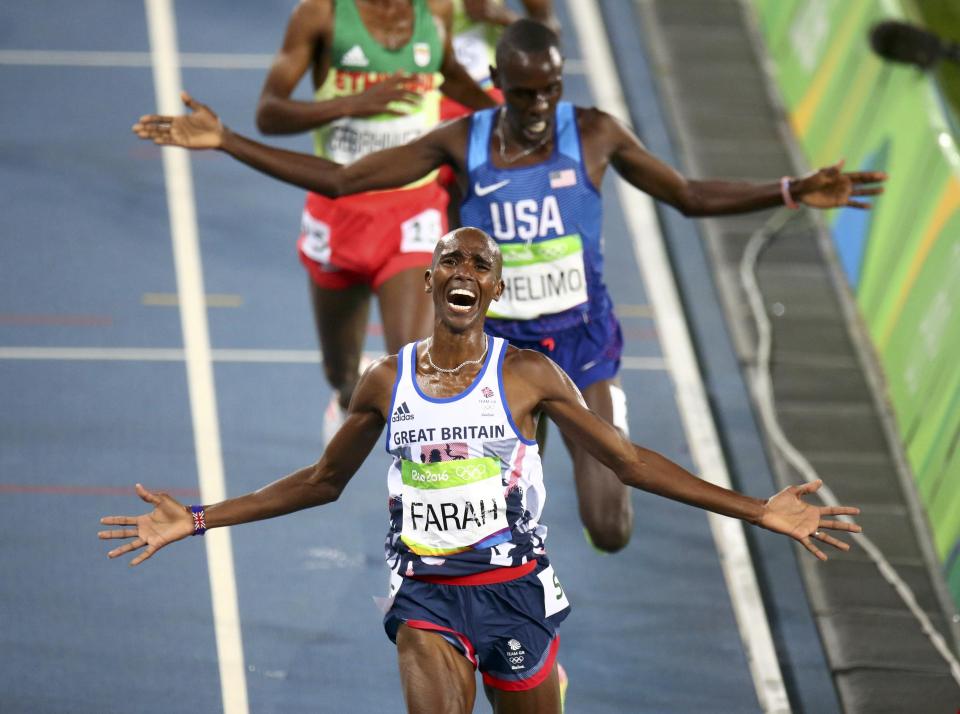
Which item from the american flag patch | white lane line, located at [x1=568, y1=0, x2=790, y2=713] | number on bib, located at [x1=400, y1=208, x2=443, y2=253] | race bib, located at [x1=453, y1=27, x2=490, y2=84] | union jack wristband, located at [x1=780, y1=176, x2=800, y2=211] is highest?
the american flag patch

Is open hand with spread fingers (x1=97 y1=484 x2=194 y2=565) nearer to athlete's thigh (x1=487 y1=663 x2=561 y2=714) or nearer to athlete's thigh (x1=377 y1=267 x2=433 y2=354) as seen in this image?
athlete's thigh (x1=487 y1=663 x2=561 y2=714)

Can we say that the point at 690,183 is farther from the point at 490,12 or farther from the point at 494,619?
the point at 490,12

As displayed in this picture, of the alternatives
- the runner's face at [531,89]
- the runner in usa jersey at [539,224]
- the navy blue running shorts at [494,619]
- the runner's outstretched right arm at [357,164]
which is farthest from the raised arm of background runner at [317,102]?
the navy blue running shorts at [494,619]

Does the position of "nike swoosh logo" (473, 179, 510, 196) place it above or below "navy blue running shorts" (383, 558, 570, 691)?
above

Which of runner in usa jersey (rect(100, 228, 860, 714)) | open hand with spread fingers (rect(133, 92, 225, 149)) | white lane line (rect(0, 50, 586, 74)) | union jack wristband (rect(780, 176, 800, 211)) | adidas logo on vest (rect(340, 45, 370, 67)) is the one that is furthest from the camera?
white lane line (rect(0, 50, 586, 74))

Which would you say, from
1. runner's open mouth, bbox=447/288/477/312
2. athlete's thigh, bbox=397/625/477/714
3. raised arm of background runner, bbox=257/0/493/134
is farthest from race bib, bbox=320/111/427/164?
athlete's thigh, bbox=397/625/477/714

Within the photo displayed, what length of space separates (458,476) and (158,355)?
4.45m

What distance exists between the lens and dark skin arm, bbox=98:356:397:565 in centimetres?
516

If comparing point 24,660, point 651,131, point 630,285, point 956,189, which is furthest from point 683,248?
point 24,660

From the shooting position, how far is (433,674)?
16.4 ft

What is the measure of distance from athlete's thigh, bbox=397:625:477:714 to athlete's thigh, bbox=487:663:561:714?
16cm

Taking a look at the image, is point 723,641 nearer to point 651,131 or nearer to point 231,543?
point 231,543

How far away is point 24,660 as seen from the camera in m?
6.81

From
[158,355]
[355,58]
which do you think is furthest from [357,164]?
[158,355]
